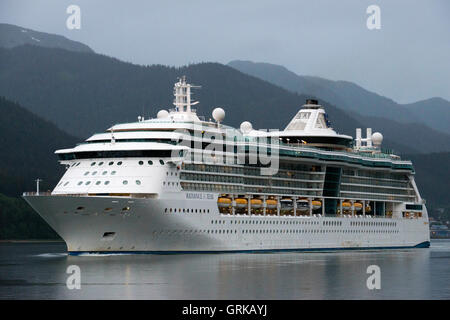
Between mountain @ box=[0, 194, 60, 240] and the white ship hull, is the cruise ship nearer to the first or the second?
the white ship hull

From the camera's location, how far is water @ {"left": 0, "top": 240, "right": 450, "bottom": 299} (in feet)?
126

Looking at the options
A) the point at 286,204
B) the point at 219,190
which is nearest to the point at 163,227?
the point at 219,190

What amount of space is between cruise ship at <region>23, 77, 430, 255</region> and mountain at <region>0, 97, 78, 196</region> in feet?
199

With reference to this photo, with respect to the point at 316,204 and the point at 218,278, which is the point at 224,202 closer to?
the point at 316,204

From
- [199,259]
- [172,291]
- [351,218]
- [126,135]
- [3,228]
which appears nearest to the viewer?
[172,291]

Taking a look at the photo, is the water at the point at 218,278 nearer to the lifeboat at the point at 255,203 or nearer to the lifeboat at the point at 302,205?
the lifeboat at the point at 255,203

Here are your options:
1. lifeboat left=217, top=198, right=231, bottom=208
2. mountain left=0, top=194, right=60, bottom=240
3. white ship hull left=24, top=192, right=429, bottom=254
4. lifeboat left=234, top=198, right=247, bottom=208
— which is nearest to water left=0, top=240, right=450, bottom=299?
white ship hull left=24, top=192, right=429, bottom=254

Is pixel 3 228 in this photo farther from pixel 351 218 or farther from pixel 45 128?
pixel 45 128

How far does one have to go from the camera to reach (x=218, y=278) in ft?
146

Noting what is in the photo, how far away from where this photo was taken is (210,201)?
62.9m

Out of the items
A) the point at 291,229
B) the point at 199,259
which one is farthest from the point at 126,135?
the point at 291,229

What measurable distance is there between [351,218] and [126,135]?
25644 mm

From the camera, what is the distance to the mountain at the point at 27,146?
139 metres
